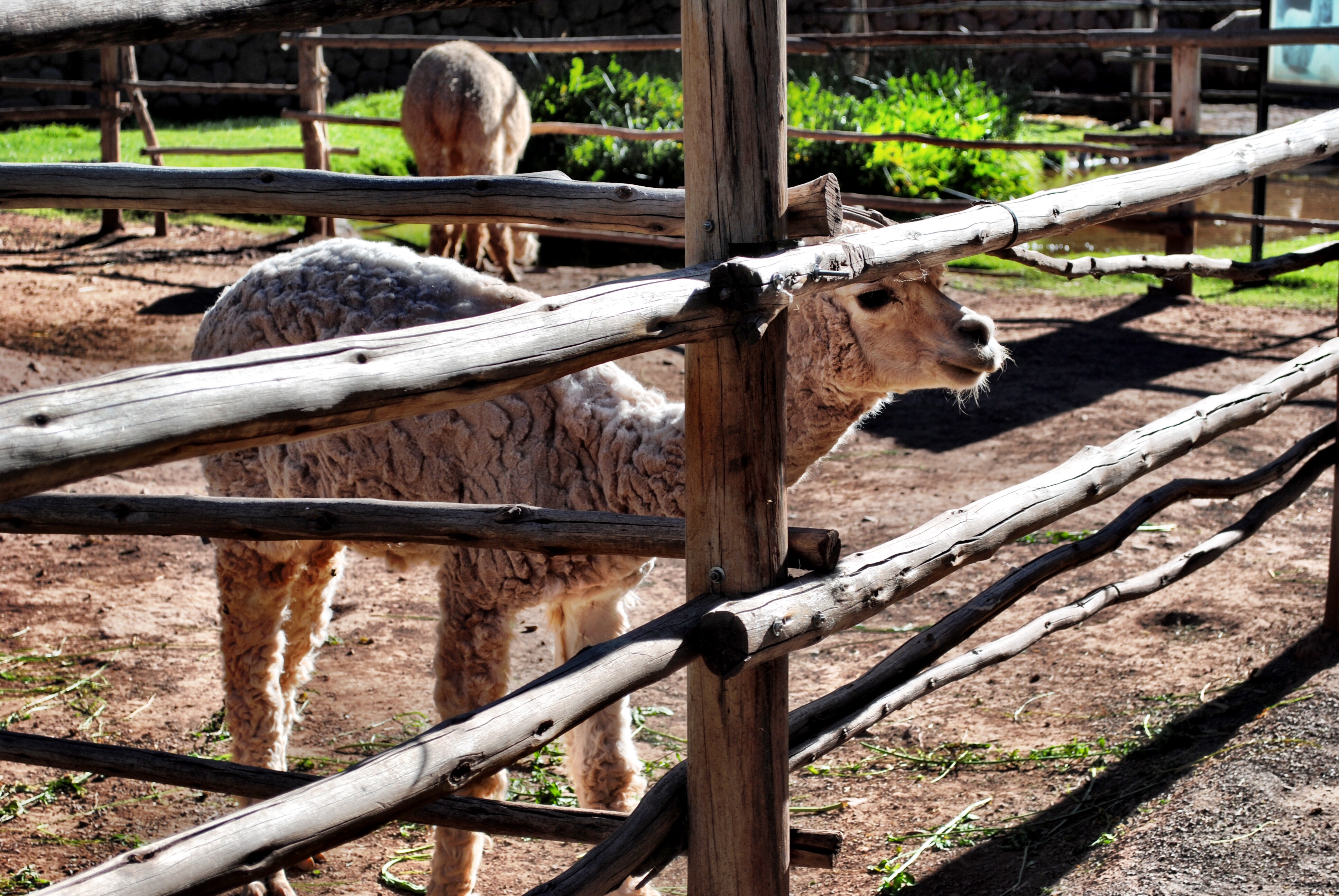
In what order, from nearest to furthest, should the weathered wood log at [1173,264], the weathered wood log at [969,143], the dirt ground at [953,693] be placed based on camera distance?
the weathered wood log at [1173,264] < the dirt ground at [953,693] < the weathered wood log at [969,143]

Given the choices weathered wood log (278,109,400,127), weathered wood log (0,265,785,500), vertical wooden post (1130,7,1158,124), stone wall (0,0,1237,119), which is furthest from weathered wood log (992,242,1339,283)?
vertical wooden post (1130,7,1158,124)

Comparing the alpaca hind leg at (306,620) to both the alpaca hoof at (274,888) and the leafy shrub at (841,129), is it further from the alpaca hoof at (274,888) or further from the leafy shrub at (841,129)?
the leafy shrub at (841,129)

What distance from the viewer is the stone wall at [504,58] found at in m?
14.6

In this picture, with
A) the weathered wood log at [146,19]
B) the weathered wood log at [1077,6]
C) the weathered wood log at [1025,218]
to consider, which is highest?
the weathered wood log at [1077,6]

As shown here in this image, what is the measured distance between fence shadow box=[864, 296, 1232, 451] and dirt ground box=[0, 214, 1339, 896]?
41mm

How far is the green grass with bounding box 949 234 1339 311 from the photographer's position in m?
8.38

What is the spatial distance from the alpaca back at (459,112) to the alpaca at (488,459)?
18.3ft

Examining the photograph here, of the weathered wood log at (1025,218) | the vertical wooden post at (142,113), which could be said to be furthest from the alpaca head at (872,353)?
the vertical wooden post at (142,113)

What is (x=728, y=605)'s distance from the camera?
1777 mm

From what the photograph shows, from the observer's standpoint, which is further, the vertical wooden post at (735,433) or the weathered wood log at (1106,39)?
the weathered wood log at (1106,39)

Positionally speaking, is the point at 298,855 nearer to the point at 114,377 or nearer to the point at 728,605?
the point at 114,377

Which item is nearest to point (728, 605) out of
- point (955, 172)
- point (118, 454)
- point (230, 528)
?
point (118, 454)

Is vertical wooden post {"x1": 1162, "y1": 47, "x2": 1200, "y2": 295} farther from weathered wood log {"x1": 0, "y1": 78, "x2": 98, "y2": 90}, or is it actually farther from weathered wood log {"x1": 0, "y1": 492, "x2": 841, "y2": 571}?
weathered wood log {"x1": 0, "y1": 78, "x2": 98, "y2": 90}

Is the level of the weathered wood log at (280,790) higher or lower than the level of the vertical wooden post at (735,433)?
lower
